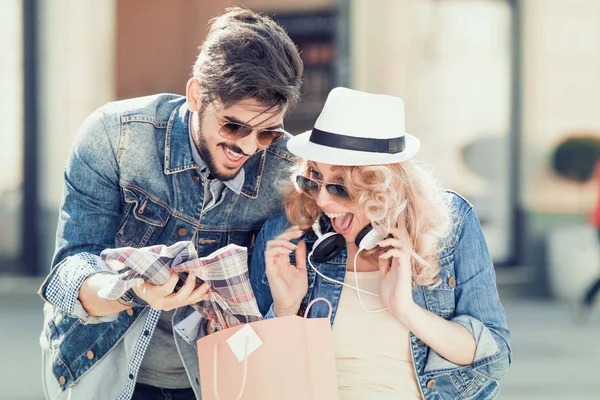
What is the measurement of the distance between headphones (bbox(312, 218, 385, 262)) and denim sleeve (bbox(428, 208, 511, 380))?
270 millimetres

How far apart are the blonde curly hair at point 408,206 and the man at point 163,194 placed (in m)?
0.29

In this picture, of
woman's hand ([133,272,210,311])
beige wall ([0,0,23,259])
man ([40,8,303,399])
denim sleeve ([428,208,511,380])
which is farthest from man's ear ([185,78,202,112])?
beige wall ([0,0,23,259])

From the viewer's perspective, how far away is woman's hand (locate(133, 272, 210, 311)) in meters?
2.63

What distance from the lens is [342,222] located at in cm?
320

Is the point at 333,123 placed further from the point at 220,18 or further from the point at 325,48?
the point at 325,48

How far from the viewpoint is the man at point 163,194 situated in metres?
2.99

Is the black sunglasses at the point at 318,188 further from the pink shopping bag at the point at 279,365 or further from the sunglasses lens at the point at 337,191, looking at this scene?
the pink shopping bag at the point at 279,365

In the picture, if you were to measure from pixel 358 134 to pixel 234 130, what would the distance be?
0.40 meters

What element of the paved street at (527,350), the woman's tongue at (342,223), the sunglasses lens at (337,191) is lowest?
the paved street at (527,350)

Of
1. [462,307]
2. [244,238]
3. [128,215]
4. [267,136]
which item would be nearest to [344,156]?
[267,136]

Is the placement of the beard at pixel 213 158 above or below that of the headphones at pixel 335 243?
above

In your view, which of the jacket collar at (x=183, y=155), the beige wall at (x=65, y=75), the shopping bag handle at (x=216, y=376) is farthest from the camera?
the beige wall at (x=65, y=75)

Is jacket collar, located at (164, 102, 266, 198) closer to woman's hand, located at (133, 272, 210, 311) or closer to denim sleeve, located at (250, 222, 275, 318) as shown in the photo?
denim sleeve, located at (250, 222, 275, 318)

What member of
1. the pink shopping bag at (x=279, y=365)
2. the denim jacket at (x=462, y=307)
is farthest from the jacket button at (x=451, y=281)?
the pink shopping bag at (x=279, y=365)
